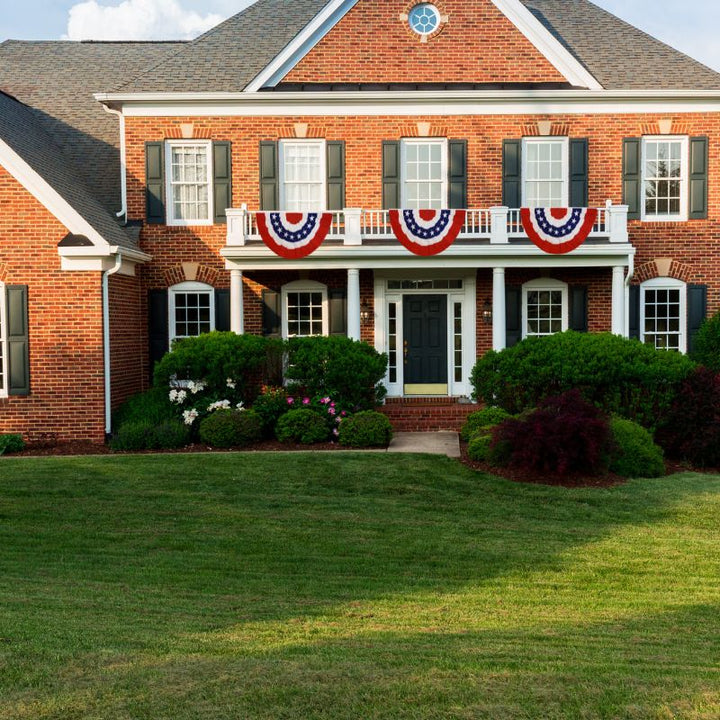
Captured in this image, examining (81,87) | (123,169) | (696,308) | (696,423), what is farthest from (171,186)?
(696,423)

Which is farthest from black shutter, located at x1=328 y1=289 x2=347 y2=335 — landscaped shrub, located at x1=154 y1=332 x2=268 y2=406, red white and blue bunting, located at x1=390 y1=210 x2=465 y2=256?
landscaped shrub, located at x1=154 y1=332 x2=268 y2=406

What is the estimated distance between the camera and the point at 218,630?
21.1 feet

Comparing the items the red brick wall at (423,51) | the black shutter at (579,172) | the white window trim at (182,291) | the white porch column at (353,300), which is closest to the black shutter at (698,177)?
the black shutter at (579,172)

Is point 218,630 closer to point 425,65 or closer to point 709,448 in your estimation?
point 709,448

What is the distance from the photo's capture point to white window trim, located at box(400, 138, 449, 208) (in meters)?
19.3

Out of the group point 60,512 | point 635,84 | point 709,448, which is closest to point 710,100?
point 635,84

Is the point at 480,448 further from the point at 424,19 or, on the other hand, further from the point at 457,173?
the point at 424,19

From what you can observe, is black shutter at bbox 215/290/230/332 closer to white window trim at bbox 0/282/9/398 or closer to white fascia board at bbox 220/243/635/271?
white fascia board at bbox 220/243/635/271

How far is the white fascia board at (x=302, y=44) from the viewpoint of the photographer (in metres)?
18.8

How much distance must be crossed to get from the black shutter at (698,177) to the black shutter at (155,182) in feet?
36.4

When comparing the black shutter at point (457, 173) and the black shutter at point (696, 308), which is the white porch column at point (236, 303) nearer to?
the black shutter at point (457, 173)

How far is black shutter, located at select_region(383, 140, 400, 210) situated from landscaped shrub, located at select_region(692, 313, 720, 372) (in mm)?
6846

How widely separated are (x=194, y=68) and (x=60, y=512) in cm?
1196

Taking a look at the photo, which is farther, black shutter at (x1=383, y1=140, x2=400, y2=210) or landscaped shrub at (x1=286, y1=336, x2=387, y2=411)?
black shutter at (x1=383, y1=140, x2=400, y2=210)
